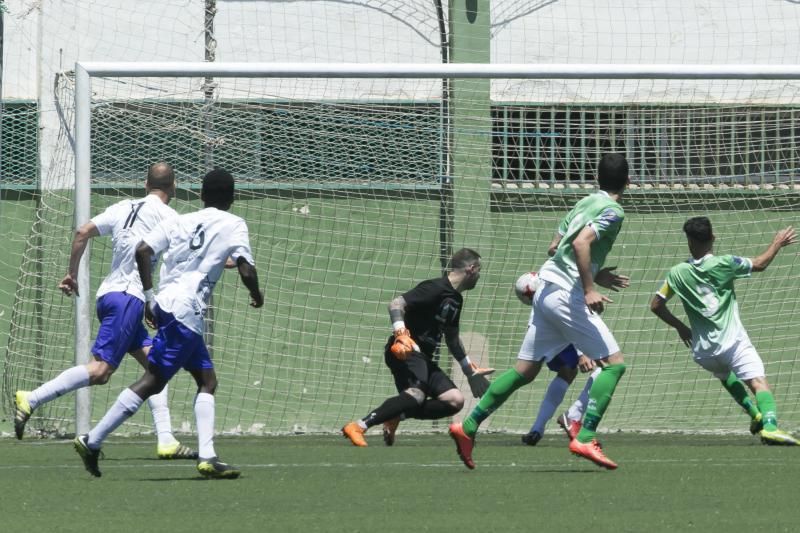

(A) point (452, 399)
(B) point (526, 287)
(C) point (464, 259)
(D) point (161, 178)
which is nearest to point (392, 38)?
(C) point (464, 259)

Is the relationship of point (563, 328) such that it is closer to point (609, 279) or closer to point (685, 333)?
point (609, 279)

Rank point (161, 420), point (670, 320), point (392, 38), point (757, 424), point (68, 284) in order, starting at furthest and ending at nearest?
point (392, 38)
point (670, 320)
point (757, 424)
point (68, 284)
point (161, 420)

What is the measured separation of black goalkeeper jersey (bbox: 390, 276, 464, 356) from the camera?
36.3 feet

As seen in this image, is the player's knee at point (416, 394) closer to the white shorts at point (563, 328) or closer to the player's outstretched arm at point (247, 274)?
the white shorts at point (563, 328)

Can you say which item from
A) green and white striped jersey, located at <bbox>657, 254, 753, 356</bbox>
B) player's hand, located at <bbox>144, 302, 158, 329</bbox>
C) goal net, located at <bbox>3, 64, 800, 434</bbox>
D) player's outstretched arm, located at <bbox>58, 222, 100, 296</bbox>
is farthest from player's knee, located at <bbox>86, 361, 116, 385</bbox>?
green and white striped jersey, located at <bbox>657, 254, 753, 356</bbox>

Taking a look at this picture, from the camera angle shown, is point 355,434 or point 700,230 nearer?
point 700,230

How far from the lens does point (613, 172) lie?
8883 millimetres

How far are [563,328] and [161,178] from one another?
2835 mm

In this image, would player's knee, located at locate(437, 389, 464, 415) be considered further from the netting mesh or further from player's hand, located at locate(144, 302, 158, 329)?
player's hand, located at locate(144, 302, 158, 329)

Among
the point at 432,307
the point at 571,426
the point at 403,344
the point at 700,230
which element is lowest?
the point at 571,426

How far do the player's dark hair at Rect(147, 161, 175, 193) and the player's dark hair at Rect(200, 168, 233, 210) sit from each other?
128 cm

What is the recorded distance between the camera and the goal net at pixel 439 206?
42.0 ft

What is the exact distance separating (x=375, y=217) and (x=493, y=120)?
129 cm

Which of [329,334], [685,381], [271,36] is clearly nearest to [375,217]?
[329,334]
